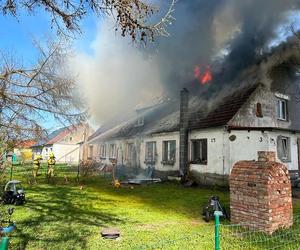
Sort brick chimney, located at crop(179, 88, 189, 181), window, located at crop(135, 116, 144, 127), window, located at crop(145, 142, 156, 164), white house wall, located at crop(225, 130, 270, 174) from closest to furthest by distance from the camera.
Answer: white house wall, located at crop(225, 130, 270, 174), brick chimney, located at crop(179, 88, 189, 181), window, located at crop(145, 142, 156, 164), window, located at crop(135, 116, 144, 127)

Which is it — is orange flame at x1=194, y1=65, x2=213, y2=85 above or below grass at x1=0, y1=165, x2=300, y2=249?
above

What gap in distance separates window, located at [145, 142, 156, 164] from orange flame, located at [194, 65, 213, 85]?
5271 millimetres

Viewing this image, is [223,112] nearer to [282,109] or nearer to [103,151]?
[282,109]

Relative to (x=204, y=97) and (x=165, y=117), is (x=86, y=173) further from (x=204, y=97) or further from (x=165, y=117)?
(x=204, y=97)

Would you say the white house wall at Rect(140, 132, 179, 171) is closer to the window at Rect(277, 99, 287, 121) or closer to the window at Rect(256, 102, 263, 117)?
the window at Rect(256, 102, 263, 117)

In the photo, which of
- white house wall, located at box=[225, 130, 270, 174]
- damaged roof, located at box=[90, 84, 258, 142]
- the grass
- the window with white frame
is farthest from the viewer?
the window with white frame

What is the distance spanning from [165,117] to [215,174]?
7098 mm

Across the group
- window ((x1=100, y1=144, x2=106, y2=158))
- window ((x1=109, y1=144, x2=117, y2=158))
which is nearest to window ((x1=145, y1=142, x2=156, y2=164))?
window ((x1=109, y1=144, x2=117, y2=158))

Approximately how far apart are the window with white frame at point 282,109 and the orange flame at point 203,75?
14.4ft

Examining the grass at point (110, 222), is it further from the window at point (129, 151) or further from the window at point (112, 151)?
the window at point (112, 151)

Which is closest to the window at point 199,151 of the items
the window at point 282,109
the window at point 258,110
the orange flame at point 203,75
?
the window at point 258,110

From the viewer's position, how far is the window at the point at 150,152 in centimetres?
2012

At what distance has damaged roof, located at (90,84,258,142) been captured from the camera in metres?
16.0

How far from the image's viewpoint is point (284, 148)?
16.2m
